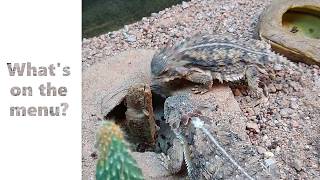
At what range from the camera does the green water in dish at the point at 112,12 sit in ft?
16.0

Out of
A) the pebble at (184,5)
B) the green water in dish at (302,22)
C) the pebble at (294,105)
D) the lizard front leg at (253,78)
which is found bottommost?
the pebble at (294,105)

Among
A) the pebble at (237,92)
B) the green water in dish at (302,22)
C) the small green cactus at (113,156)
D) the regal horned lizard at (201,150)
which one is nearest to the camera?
the small green cactus at (113,156)

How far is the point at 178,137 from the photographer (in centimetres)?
349

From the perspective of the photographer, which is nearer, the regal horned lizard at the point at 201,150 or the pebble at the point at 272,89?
the regal horned lizard at the point at 201,150

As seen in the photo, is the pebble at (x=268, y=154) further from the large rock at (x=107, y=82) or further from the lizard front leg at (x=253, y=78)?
the large rock at (x=107, y=82)

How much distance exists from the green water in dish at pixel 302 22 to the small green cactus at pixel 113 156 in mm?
2155

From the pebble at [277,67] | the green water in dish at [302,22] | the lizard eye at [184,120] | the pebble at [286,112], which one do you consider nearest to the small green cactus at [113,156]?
the lizard eye at [184,120]

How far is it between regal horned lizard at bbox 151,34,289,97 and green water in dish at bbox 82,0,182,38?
111cm

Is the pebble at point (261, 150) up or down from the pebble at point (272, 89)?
down

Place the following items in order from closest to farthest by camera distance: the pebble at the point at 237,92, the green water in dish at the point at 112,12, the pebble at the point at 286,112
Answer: the pebble at the point at 286,112
the pebble at the point at 237,92
the green water in dish at the point at 112,12

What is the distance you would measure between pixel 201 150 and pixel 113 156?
95 cm

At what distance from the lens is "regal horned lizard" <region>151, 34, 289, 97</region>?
12.4 ft

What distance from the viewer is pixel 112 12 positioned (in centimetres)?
495

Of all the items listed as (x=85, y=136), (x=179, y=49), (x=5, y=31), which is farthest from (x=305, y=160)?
(x=5, y=31)
